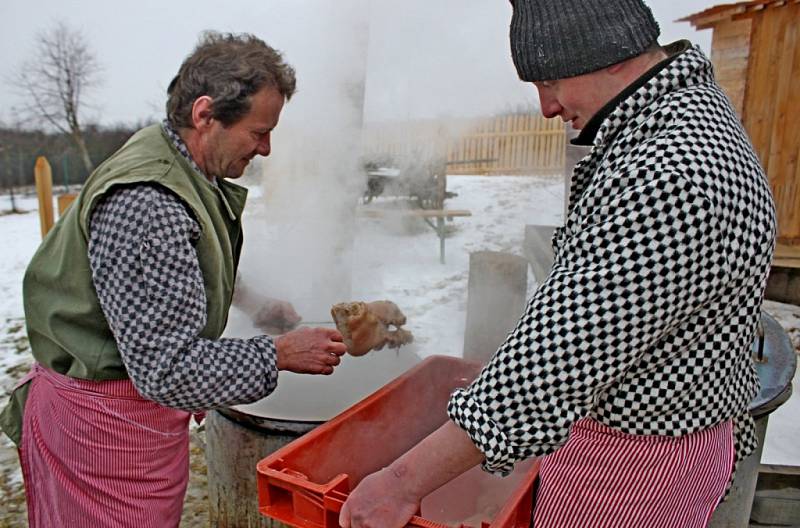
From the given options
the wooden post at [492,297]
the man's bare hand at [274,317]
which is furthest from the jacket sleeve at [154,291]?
the wooden post at [492,297]

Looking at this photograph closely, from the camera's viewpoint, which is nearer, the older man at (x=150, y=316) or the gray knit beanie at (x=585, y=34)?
the gray knit beanie at (x=585, y=34)

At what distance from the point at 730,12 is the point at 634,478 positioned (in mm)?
6598

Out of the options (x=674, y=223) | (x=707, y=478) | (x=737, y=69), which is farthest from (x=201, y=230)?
(x=737, y=69)

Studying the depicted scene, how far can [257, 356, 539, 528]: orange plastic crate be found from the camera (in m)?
1.46

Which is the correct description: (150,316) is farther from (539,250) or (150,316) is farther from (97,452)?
(539,250)

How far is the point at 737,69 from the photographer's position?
22.2ft

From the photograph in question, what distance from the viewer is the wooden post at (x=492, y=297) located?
118 inches

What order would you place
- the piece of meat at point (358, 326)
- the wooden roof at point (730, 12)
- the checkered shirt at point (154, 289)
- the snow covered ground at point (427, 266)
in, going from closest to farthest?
the checkered shirt at point (154, 289), the piece of meat at point (358, 326), the snow covered ground at point (427, 266), the wooden roof at point (730, 12)

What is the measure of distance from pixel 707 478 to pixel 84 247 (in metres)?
1.51

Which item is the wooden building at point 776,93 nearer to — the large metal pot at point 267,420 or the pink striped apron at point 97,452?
the large metal pot at point 267,420

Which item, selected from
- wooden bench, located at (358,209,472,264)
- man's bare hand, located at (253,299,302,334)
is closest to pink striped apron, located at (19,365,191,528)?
man's bare hand, located at (253,299,302,334)

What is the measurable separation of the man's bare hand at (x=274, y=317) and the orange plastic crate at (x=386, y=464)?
2.18ft

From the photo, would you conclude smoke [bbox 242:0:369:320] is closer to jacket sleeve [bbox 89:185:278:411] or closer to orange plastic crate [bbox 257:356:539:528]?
orange plastic crate [bbox 257:356:539:528]

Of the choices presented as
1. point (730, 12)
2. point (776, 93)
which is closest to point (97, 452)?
point (776, 93)
